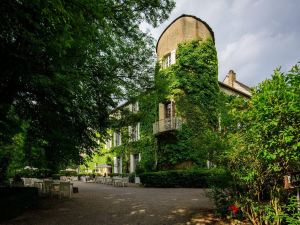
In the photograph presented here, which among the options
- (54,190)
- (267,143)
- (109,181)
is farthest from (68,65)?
(109,181)

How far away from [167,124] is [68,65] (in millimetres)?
15567

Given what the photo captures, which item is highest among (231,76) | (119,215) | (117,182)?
(231,76)

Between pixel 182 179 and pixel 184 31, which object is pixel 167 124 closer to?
pixel 182 179

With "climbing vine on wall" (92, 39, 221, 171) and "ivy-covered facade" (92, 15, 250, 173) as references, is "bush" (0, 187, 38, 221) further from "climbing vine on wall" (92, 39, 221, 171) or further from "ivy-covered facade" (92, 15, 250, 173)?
"climbing vine on wall" (92, 39, 221, 171)

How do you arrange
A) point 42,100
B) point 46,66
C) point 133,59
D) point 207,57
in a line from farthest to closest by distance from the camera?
point 207,57, point 133,59, point 42,100, point 46,66

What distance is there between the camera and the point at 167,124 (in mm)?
21641

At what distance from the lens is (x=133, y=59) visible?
11.0 m

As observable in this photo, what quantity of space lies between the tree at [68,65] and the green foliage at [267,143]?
3.48 meters

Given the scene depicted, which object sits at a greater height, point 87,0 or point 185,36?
point 185,36

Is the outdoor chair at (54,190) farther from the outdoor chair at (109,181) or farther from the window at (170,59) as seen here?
the window at (170,59)

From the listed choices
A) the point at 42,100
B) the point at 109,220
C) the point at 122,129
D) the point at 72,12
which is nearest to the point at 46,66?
the point at 72,12

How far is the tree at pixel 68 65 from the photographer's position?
5.07 metres

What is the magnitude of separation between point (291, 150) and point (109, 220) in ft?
17.2

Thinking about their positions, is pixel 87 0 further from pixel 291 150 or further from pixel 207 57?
pixel 207 57
